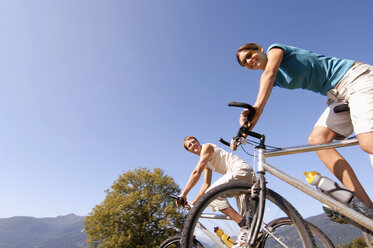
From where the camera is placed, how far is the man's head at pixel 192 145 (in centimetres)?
475

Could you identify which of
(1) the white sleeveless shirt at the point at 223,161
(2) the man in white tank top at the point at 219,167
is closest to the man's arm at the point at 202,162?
(2) the man in white tank top at the point at 219,167

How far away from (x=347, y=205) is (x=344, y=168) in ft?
1.61

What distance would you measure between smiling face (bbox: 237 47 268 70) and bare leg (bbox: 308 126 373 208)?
3.39ft

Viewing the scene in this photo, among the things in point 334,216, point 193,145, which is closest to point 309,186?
point 334,216

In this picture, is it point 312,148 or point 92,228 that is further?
point 92,228

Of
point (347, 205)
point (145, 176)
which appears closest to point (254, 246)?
point (347, 205)

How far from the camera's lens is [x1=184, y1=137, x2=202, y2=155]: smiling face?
15.6 feet

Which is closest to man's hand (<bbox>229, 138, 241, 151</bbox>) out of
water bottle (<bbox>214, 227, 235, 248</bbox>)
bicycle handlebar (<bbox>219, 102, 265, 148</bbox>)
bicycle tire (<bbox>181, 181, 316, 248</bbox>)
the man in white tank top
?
bicycle handlebar (<bbox>219, 102, 265, 148</bbox>)

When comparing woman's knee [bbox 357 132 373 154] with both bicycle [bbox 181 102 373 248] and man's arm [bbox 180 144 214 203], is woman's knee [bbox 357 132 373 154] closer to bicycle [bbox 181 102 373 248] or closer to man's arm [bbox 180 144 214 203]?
bicycle [bbox 181 102 373 248]

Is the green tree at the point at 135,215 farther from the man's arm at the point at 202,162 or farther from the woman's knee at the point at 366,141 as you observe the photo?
the woman's knee at the point at 366,141

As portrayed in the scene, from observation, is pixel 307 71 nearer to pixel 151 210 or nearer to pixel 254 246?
pixel 254 246

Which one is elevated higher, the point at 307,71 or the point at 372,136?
the point at 307,71

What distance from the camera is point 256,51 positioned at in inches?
104

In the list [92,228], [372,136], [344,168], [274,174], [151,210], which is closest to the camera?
[372,136]
